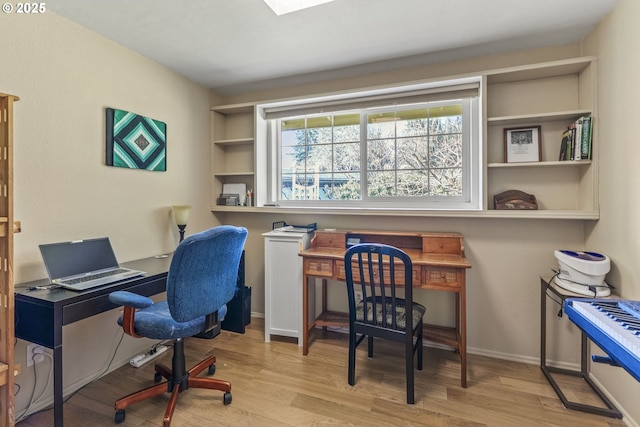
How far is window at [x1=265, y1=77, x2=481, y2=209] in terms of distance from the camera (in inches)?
95.3

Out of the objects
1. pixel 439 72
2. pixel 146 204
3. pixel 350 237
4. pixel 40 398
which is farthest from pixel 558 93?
pixel 40 398

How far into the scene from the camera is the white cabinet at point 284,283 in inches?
96.3

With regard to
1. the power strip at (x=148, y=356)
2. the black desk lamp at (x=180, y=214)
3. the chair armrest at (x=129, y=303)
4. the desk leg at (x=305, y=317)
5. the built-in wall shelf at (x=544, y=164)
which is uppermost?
the built-in wall shelf at (x=544, y=164)

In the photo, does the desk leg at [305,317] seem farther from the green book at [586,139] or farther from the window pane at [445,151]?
the green book at [586,139]

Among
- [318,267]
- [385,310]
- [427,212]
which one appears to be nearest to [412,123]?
[427,212]

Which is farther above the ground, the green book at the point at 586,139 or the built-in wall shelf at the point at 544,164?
the green book at the point at 586,139

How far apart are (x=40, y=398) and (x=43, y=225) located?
1012mm

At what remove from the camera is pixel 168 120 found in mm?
2543

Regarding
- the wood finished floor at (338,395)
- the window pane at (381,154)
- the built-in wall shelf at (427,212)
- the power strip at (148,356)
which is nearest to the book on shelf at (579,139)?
the built-in wall shelf at (427,212)

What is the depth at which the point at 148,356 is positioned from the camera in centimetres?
225

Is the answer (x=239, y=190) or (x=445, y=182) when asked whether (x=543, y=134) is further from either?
(x=239, y=190)

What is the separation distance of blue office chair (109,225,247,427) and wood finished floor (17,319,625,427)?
12 cm

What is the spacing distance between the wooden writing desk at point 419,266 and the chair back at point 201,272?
2.42 feet

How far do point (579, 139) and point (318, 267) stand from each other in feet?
6.51
